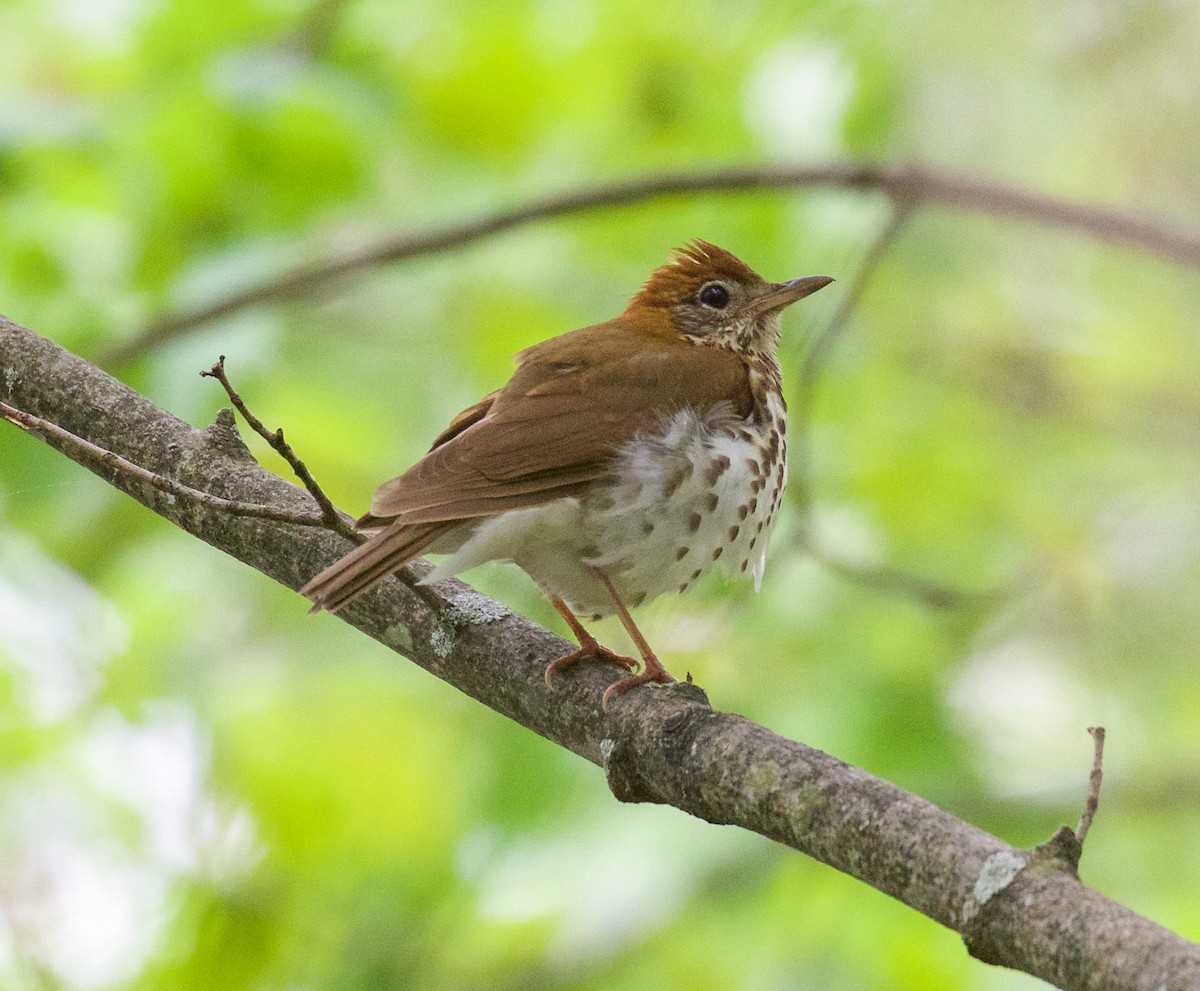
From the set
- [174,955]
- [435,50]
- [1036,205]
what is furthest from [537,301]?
[174,955]

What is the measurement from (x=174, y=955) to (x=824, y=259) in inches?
150

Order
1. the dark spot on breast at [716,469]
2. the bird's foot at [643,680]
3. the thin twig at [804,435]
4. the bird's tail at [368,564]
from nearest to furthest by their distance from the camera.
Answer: the bird's tail at [368,564] < the bird's foot at [643,680] < the dark spot on breast at [716,469] < the thin twig at [804,435]

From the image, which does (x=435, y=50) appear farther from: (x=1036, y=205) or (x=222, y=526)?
(x=222, y=526)

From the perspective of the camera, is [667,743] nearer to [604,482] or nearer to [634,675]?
[634,675]

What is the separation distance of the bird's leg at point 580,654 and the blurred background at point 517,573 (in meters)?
0.74

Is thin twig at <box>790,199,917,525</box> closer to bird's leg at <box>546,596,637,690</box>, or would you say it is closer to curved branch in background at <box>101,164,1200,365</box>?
curved branch in background at <box>101,164,1200,365</box>

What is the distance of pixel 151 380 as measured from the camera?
4.31m

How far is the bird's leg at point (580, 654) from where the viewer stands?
3.02 meters

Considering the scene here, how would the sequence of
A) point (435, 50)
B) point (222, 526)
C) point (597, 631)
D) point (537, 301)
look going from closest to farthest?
point (222, 526) → point (597, 631) → point (435, 50) → point (537, 301)

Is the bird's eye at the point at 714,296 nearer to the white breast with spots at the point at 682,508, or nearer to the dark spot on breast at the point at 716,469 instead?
the white breast with spots at the point at 682,508

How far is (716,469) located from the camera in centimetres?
367

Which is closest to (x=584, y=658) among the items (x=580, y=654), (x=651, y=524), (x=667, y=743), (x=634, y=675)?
(x=580, y=654)

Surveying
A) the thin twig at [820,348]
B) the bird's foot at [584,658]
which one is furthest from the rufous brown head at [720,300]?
the bird's foot at [584,658]

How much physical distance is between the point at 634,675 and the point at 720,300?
1864mm
